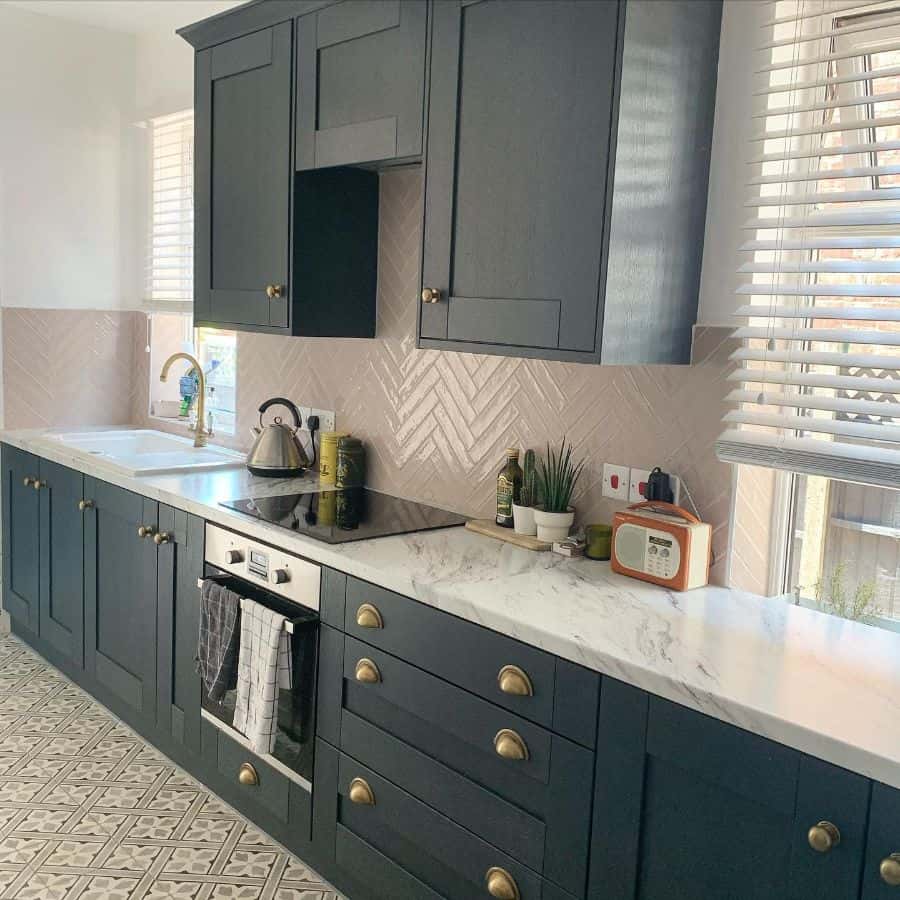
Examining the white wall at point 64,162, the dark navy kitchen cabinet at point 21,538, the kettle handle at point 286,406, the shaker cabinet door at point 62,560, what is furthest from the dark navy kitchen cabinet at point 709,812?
the white wall at point 64,162

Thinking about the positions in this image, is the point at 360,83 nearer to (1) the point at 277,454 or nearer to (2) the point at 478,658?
(1) the point at 277,454

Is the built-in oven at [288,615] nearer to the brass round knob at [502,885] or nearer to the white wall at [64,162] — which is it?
the brass round knob at [502,885]

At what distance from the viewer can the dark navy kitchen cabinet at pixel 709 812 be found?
4.84 ft

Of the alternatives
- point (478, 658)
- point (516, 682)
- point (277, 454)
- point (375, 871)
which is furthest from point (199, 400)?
point (516, 682)

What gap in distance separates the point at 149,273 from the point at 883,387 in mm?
3376

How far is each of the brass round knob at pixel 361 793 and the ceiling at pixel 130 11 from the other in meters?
2.84

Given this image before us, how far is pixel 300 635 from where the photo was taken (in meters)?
2.46

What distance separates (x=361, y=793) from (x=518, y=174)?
4.90 ft

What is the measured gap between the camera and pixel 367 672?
2293mm

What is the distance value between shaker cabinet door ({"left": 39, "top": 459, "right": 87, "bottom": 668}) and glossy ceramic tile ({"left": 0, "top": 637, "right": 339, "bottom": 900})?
0.31 metres

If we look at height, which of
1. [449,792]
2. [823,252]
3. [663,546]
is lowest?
[449,792]

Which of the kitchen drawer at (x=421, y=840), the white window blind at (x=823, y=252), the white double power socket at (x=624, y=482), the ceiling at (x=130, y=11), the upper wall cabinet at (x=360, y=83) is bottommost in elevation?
the kitchen drawer at (x=421, y=840)

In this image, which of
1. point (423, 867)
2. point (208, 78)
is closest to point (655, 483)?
point (423, 867)

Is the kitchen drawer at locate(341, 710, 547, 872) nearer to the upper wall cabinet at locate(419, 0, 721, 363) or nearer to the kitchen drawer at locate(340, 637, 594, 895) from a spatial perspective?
the kitchen drawer at locate(340, 637, 594, 895)
